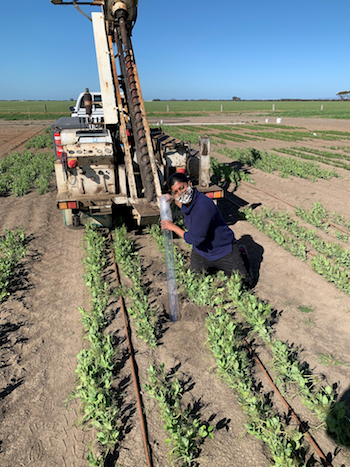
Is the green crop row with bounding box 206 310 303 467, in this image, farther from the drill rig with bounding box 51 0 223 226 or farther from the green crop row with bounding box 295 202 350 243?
the green crop row with bounding box 295 202 350 243

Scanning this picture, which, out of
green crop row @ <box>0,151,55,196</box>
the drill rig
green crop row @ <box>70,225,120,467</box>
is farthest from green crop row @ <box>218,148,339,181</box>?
green crop row @ <box>70,225,120,467</box>

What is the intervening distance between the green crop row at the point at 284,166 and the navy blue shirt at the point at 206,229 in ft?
25.7

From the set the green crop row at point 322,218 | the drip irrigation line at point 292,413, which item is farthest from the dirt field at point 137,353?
the green crop row at point 322,218

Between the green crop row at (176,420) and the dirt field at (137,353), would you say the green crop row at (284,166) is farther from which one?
the green crop row at (176,420)

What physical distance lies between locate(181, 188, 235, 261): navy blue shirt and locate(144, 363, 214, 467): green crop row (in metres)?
1.52

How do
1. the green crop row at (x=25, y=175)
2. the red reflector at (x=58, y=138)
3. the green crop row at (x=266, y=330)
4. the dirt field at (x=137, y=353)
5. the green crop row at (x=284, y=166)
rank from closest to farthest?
1. the dirt field at (x=137, y=353)
2. the green crop row at (x=266, y=330)
3. the red reflector at (x=58, y=138)
4. the green crop row at (x=25, y=175)
5. the green crop row at (x=284, y=166)

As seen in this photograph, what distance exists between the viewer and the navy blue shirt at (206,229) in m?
3.72

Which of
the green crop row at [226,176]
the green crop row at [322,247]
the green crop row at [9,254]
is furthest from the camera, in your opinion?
the green crop row at [226,176]

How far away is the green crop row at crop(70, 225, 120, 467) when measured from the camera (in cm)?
257

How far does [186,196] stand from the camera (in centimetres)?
363

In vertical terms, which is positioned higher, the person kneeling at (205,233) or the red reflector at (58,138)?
the red reflector at (58,138)

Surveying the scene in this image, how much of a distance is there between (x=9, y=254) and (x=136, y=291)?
2.55 m

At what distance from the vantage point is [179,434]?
8.16 feet

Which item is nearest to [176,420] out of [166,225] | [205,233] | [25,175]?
[166,225]
